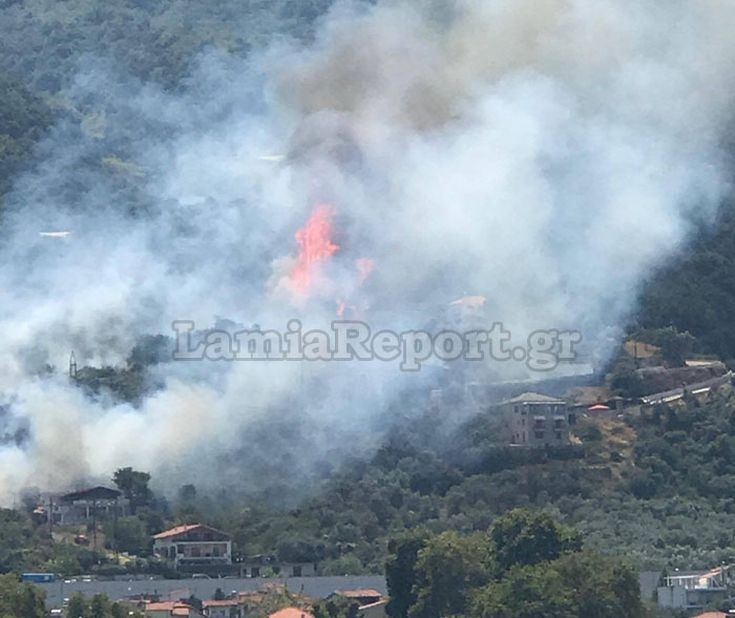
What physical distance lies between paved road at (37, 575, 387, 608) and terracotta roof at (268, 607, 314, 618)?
3.97m

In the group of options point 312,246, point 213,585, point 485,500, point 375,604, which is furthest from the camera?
point 312,246

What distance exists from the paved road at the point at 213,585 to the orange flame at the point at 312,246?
1908 centimetres

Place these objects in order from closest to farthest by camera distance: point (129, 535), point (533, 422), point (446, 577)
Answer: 1. point (446, 577)
2. point (129, 535)
3. point (533, 422)

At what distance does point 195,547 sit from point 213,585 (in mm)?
3904

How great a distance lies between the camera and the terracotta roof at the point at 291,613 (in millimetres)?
103088

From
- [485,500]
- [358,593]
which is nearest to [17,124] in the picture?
[485,500]

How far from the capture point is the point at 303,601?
107 m

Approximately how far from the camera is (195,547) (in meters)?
114

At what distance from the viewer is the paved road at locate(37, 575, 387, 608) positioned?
108438 millimetres

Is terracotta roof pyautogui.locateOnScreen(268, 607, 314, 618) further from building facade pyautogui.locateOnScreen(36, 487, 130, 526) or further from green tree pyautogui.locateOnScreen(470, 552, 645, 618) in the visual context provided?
building facade pyautogui.locateOnScreen(36, 487, 130, 526)

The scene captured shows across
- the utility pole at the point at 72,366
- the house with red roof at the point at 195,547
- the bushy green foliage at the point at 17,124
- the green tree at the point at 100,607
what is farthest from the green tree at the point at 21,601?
the bushy green foliage at the point at 17,124

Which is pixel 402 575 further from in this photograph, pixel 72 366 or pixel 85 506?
pixel 72 366

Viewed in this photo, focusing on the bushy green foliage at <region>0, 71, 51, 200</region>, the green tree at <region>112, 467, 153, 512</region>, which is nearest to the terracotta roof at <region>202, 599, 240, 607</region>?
the green tree at <region>112, 467, 153, 512</region>

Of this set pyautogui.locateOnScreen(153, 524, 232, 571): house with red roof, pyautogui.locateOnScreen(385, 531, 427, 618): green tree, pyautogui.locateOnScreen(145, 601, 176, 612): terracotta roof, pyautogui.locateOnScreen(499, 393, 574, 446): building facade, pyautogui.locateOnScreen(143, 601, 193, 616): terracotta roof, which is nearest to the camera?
pyautogui.locateOnScreen(385, 531, 427, 618): green tree
